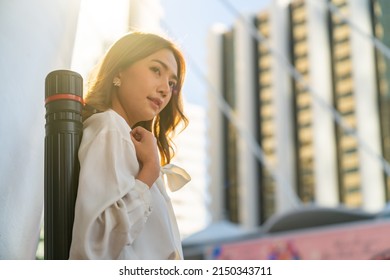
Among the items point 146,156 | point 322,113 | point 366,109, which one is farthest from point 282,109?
point 146,156

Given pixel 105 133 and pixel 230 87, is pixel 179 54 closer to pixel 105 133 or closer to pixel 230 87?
pixel 105 133

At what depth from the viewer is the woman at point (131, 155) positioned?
2.19 ft

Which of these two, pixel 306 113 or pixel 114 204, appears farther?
pixel 306 113

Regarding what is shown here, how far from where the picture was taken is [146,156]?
2.33ft

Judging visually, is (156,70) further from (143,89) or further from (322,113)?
(322,113)

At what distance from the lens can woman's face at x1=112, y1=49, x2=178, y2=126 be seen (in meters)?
0.79

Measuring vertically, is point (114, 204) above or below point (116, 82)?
below

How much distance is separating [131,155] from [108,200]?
6 cm

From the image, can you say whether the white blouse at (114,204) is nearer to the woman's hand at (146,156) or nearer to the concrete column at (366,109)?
the woman's hand at (146,156)

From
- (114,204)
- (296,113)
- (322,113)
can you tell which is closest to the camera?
(114,204)

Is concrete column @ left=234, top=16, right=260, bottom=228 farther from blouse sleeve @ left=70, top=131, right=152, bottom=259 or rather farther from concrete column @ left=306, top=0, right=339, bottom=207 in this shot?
blouse sleeve @ left=70, top=131, right=152, bottom=259

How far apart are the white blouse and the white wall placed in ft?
0.45
